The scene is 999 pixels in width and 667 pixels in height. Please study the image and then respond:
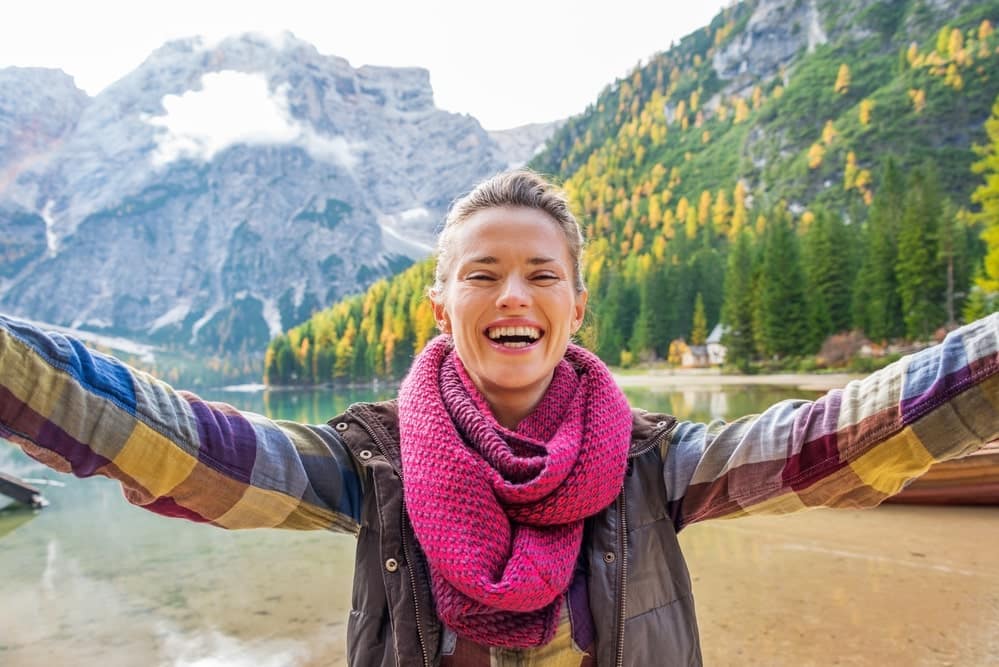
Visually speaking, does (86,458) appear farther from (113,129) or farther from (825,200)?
(113,129)

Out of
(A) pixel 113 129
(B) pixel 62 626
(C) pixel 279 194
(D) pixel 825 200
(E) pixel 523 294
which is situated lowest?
(B) pixel 62 626

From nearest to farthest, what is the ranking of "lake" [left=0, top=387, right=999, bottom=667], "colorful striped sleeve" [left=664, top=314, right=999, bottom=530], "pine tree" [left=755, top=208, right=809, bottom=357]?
A: "colorful striped sleeve" [left=664, top=314, right=999, bottom=530] < "lake" [left=0, top=387, right=999, bottom=667] < "pine tree" [left=755, top=208, right=809, bottom=357]

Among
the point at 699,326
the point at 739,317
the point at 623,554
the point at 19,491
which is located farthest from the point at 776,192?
the point at 623,554

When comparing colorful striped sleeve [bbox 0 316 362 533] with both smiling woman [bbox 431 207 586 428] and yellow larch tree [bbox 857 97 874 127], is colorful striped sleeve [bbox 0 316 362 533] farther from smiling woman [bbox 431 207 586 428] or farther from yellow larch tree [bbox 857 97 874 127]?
yellow larch tree [bbox 857 97 874 127]

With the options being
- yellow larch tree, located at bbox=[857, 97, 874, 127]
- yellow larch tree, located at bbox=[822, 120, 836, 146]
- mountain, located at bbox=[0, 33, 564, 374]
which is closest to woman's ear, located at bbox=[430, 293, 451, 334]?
yellow larch tree, located at bbox=[857, 97, 874, 127]

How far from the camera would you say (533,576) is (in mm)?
1085

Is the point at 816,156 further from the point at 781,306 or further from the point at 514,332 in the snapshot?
the point at 514,332

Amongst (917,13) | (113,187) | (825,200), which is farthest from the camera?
(113,187)

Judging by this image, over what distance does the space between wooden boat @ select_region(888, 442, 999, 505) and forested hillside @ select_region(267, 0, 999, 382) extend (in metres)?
4.36

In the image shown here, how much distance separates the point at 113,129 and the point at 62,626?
18127 cm

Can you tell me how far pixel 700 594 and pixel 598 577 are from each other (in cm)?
381

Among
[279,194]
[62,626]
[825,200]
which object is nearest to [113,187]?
[279,194]

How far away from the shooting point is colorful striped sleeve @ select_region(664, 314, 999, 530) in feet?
3.41

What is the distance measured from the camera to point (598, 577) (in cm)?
117
